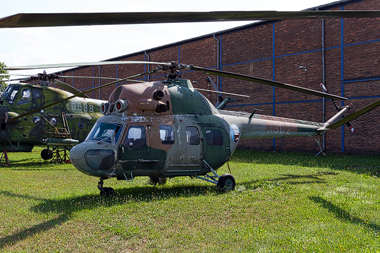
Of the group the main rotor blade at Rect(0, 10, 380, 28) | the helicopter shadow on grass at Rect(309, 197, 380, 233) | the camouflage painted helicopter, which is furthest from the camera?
the camouflage painted helicopter

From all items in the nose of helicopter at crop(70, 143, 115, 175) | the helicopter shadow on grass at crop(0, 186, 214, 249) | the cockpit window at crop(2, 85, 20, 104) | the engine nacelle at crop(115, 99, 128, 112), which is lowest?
the helicopter shadow on grass at crop(0, 186, 214, 249)

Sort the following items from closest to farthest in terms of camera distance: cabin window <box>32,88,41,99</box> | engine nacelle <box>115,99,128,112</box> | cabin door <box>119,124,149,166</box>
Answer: cabin door <box>119,124,149,166</box> → engine nacelle <box>115,99,128,112</box> → cabin window <box>32,88,41,99</box>

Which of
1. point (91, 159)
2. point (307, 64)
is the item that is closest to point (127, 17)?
point (91, 159)

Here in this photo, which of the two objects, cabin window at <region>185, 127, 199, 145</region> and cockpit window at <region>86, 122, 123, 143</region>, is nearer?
cockpit window at <region>86, 122, 123, 143</region>

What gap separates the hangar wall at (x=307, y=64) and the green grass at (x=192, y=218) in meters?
12.6

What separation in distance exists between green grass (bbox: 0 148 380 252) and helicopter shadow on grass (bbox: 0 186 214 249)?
0.02 m

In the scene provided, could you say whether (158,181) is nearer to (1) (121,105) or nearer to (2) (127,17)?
(1) (121,105)

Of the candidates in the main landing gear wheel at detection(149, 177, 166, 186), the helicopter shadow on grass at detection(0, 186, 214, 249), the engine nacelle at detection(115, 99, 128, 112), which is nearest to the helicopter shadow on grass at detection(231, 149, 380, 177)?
the helicopter shadow on grass at detection(0, 186, 214, 249)

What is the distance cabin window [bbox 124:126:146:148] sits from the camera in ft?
27.7

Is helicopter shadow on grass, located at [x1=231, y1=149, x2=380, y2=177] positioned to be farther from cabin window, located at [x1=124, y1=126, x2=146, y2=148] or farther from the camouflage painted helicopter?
cabin window, located at [x1=124, y1=126, x2=146, y2=148]

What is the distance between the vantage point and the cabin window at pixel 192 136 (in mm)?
9359

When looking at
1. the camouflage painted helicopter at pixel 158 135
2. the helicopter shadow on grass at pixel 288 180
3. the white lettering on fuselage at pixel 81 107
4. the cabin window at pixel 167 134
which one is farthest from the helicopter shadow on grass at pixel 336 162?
the white lettering on fuselage at pixel 81 107

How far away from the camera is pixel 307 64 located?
23922 mm

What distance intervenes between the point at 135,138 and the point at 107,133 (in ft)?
2.47
